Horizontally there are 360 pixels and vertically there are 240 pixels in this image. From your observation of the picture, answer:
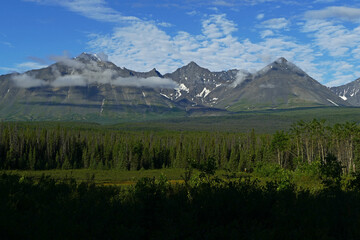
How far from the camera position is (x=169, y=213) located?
23.7ft

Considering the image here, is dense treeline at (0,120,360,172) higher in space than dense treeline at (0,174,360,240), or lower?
lower

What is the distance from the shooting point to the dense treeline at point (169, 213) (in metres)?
5.88

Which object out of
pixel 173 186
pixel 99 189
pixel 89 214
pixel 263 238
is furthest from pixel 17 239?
pixel 173 186

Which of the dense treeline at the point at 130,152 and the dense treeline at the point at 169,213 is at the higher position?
the dense treeline at the point at 169,213

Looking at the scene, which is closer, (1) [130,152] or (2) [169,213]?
(2) [169,213]

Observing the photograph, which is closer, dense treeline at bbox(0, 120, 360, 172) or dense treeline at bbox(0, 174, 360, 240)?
dense treeline at bbox(0, 174, 360, 240)

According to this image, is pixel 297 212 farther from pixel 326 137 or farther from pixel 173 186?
pixel 326 137

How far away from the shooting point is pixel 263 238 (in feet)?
18.6

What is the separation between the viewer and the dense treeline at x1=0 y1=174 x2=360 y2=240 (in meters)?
5.88

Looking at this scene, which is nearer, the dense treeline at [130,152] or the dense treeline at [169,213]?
the dense treeline at [169,213]

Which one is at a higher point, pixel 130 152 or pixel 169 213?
pixel 169 213

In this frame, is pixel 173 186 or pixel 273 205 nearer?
pixel 273 205

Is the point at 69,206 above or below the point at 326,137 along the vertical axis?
above

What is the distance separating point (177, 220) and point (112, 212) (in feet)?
4.62
